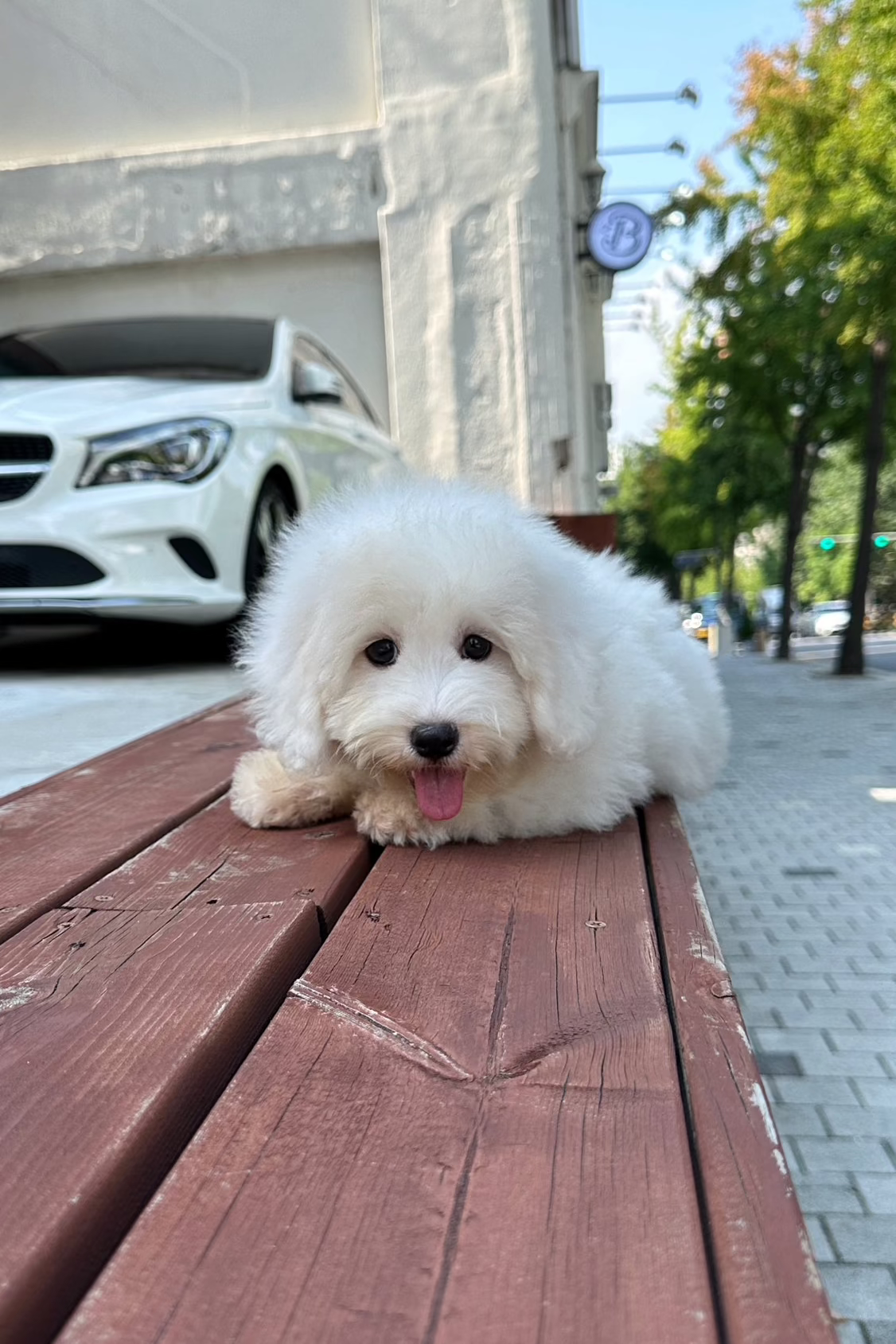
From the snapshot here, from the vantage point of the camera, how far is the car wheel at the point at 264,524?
5.59 m

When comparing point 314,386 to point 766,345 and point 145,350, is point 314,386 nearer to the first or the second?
point 145,350

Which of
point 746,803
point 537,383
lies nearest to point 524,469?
point 537,383

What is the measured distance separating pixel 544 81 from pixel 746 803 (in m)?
7.77

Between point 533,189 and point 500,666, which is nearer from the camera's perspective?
point 500,666

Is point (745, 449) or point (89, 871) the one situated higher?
point (745, 449)

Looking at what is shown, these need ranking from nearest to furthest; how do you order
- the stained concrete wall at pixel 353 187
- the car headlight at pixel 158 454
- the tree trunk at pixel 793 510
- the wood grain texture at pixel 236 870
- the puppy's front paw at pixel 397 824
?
1. the wood grain texture at pixel 236 870
2. the puppy's front paw at pixel 397 824
3. the car headlight at pixel 158 454
4. the stained concrete wall at pixel 353 187
5. the tree trunk at pixel 793 510

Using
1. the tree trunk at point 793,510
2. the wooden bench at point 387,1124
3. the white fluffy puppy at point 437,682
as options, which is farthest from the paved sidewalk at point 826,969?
Result: the tree trunk at point 793,510

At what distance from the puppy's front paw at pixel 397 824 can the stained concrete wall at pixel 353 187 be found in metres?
8.15

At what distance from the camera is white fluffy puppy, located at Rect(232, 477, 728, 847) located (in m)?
1.93

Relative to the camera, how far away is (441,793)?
1.99 metres

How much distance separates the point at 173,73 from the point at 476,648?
416 inches

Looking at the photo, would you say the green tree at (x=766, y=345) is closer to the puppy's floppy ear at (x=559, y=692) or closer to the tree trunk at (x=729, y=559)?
the tree trunk at (x=729, y=559)

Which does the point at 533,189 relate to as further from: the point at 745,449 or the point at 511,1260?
the point at 745,449

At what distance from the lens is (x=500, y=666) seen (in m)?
2.00
